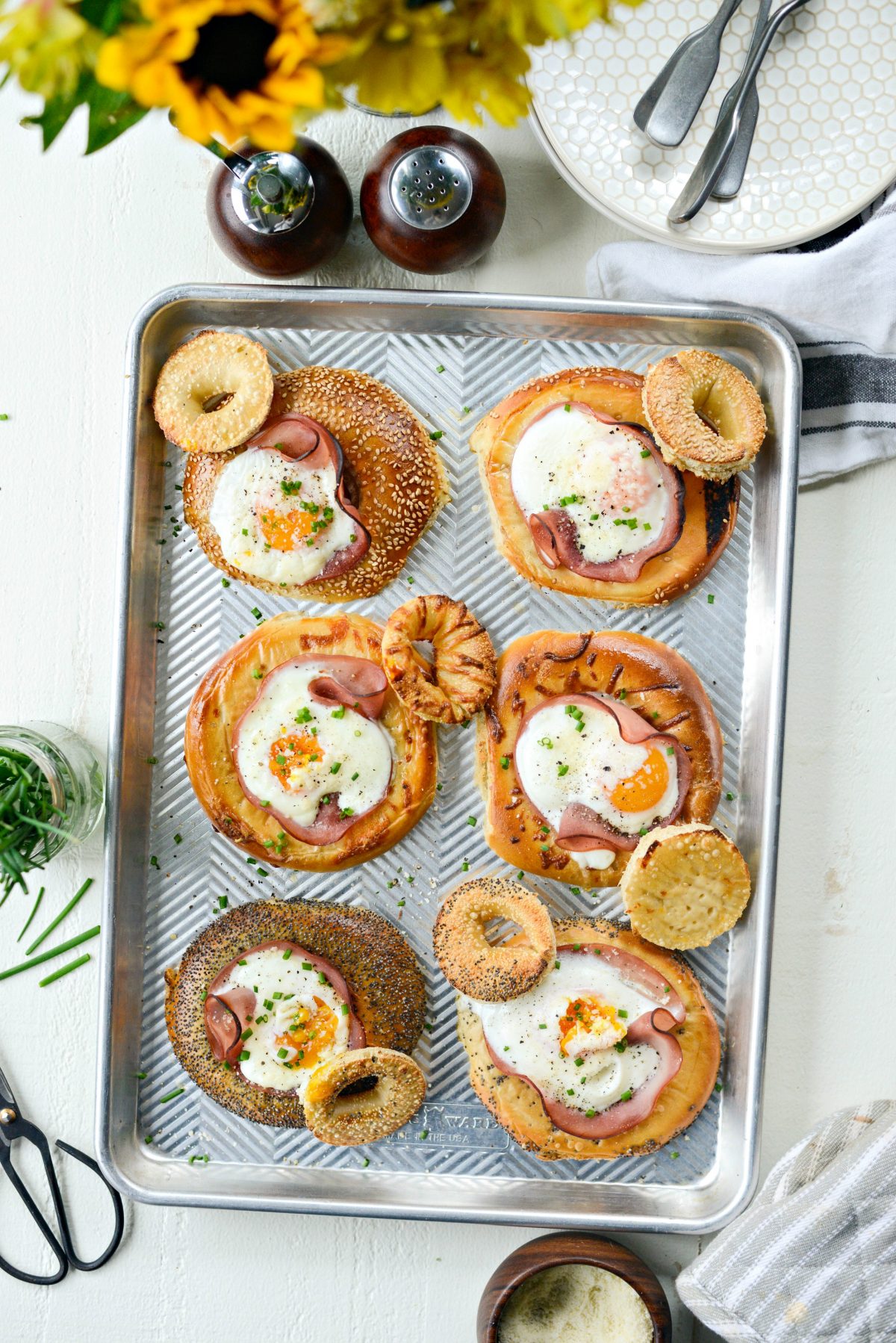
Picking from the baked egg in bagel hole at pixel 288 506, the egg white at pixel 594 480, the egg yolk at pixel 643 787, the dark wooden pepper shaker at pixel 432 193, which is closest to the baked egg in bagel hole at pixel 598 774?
the egg yolk at pixel 643 787

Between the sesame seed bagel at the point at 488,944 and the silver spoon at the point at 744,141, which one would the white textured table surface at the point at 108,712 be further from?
the sesame seed bagel at the point at 488,944

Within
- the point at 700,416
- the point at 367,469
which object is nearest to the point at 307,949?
the point at 367,469

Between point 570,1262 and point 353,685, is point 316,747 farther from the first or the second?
point 570,1262

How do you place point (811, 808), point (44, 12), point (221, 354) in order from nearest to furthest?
point (44, 12) → point (221, 354) → point (811, 808)

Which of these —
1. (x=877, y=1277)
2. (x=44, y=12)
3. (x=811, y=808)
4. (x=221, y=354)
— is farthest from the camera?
(x=811, y=808)

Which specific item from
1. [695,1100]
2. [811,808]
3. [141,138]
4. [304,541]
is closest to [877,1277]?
[695,1100]

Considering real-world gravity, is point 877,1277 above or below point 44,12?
below

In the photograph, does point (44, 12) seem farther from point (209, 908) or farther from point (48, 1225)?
point (48, 1225)

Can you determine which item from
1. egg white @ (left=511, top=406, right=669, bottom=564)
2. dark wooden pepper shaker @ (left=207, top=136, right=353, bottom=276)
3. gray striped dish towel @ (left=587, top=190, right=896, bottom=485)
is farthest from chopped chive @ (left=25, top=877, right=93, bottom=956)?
gray striped dish towel @ (left=587, top=190, right=896, bottom=485)
